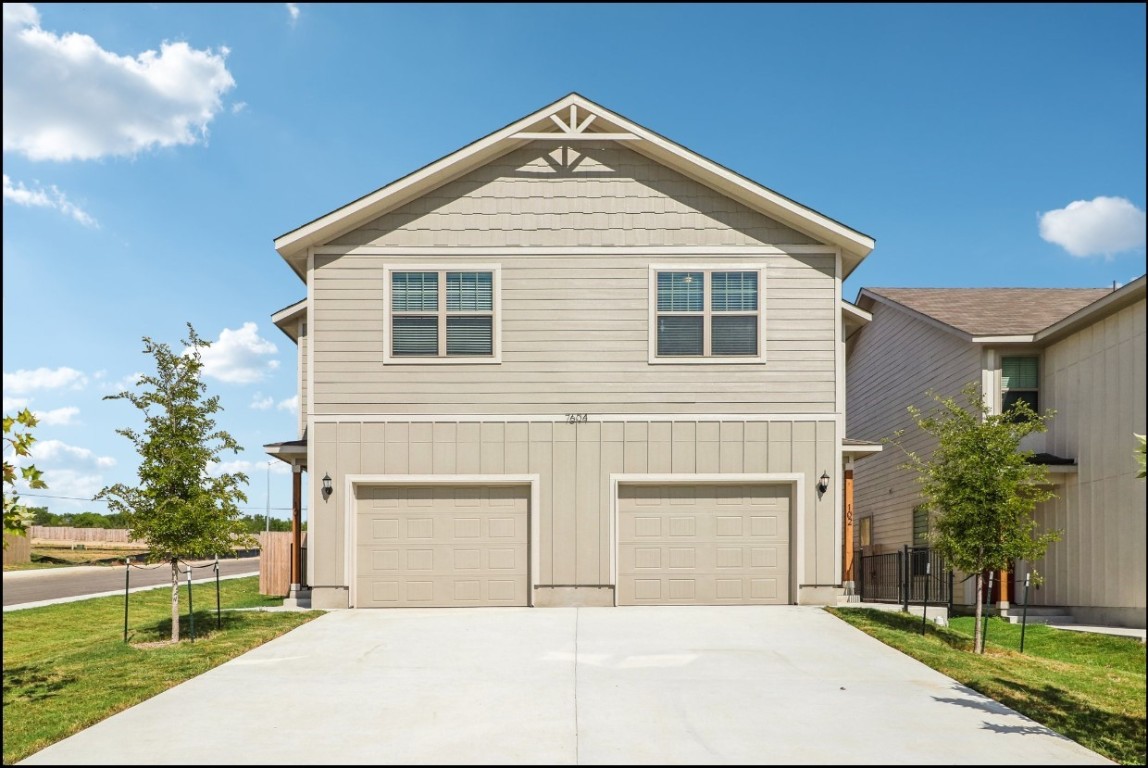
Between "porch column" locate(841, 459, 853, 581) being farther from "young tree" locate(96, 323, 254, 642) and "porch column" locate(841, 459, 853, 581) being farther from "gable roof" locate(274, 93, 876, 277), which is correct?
"young tree" locate(96, 323, 254, 642)

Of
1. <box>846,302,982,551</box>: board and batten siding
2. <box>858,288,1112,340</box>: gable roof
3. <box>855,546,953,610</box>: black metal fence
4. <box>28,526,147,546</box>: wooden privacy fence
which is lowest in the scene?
<box>28,526,147,546</box>: wooden privacy fence

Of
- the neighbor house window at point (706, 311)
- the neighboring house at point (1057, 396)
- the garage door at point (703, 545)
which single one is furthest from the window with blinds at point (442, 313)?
the neighboring house at point (1057, 396)

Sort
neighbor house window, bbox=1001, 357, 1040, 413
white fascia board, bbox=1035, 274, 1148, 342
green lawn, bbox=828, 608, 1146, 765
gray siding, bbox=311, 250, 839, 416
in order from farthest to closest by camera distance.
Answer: neighbor house window, bbox=1001, 357, 1040, 413
gray siding, bbox=311, 250, 839, 416
white fascia board, bbox=1035, 274, 1148, 342
green lawn, bbox=828, 608, 1146, 765

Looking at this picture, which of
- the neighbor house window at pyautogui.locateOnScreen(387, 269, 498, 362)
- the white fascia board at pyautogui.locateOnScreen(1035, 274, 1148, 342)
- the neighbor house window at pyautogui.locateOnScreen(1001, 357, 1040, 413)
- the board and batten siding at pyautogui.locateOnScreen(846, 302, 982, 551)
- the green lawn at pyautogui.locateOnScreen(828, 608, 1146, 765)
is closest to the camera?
the green lawn at pyautogui.locateOnScreen(828, 608, 1146, 765)

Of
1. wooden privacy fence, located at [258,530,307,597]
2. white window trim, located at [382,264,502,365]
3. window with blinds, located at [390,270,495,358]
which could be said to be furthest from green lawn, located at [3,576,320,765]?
window with blinds, located at [390,270,495,358]

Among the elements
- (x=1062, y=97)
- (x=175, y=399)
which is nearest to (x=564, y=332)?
(x=175, y=399)

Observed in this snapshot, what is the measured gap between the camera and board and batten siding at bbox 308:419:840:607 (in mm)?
15023

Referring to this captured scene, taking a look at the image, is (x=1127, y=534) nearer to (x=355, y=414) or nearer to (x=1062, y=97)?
(x=1062, y=97)

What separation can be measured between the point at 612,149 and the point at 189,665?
988cm

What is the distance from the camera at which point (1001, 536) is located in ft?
40.3

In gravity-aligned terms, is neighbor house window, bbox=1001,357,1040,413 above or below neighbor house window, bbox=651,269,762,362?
below

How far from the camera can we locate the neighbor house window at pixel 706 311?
15320 mm

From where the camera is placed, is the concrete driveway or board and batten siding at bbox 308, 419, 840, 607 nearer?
the concrete driveway

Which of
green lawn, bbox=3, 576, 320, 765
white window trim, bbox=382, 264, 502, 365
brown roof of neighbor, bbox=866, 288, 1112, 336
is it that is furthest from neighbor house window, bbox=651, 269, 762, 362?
green lawn, bbox=3, 576, 320, 765
